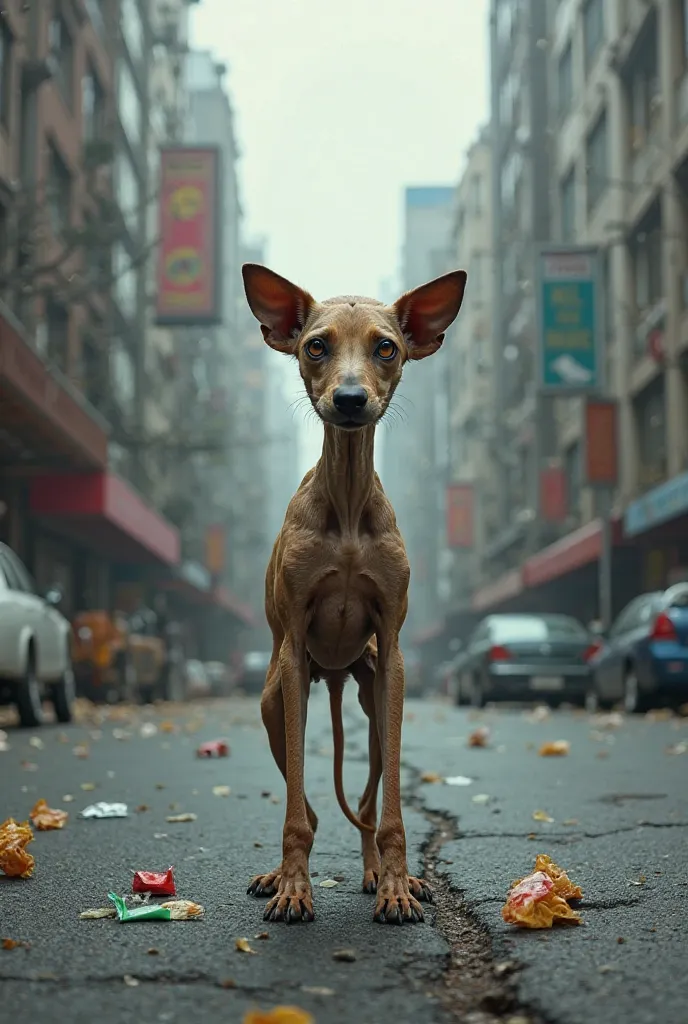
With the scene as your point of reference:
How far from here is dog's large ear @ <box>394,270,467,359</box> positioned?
4.80 metres

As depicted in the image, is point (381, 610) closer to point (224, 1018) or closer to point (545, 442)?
point (224, 1018)

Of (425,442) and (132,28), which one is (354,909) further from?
(425,442)

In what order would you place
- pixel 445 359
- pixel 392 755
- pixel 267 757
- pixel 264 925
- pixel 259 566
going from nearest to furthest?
pixel 264 925, pixel 392 755, pixel 267 757, pixel 445 359, pixel 259 566

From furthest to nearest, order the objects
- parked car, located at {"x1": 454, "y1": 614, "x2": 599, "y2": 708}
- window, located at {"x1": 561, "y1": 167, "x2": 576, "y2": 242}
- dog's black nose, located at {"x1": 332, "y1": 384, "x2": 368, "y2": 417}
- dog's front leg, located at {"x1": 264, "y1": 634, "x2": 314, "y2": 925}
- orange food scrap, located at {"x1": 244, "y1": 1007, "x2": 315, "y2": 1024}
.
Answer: window, located at {"x1": 561, "y1": 167, "x2": 576, "y2": 242} < parked car, located at {"x1": 454, "y1": 614, "x2": 599, "y2": 708} < dog's black nose, located at {"x1": 332, "y1": 384, "x2": 368, "y2": 417} < dog's front leg, located at {"x1": 264, "y1": 634, "x2": 314, "y2": 925} < orange food scrap, located at {"x1": 244, "y1": 1007, "x2": 315, "y2": 1024}

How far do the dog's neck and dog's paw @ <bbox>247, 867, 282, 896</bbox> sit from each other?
1.18 metres

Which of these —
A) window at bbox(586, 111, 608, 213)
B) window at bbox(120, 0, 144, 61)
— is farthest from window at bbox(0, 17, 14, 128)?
window at bbox(120, 0, 144, 61)

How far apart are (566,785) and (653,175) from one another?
2363 centimetres

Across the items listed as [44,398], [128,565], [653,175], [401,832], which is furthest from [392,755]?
[128,565]

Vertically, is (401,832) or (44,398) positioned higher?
(44,398)

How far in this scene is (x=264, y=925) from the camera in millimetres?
4012

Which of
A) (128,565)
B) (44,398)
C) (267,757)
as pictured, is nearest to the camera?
(267,757)

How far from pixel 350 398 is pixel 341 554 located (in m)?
0.56

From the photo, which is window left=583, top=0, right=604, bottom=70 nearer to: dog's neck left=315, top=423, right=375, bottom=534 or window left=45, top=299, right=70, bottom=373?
window left=45, top=299, right=70, bottom=373

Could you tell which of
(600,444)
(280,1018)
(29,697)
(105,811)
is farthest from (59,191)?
(280,1018)
